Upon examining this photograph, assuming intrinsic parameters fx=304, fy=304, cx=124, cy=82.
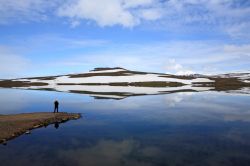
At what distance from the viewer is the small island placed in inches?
1094

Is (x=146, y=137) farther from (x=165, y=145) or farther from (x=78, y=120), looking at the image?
(x=78, y=120)

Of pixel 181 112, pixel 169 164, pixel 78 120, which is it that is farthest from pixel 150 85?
pixel 169 164

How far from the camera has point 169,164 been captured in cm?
1898

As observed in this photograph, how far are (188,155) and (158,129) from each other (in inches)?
367

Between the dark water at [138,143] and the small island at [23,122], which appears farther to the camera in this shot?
the small island at [23,122]

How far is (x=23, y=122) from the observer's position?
33.1 m

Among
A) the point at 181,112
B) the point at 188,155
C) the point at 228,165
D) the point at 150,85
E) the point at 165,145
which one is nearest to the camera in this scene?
the point at 228,165

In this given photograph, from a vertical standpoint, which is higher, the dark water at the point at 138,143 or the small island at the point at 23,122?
the small island at the point at 23,122

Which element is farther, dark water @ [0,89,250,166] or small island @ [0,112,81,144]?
small island @ [0,112,81,144]

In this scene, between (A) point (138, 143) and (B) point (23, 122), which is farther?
(B) point (23, 122)

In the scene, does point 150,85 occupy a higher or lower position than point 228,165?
higher

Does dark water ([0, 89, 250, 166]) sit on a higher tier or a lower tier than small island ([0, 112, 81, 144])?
lower

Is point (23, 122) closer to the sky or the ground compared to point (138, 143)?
closer to the sky

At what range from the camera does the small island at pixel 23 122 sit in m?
27.8
